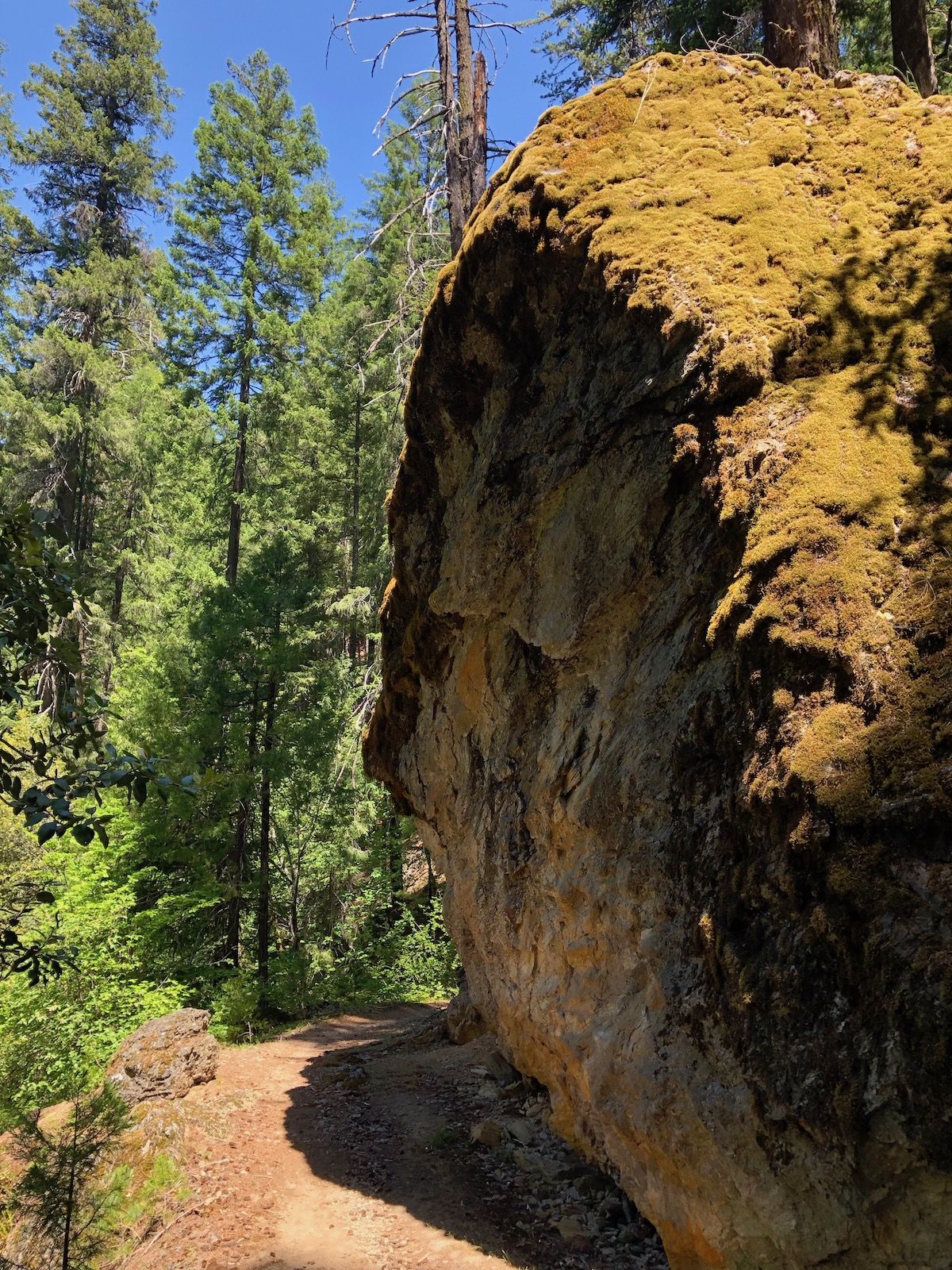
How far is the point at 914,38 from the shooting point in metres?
6.79

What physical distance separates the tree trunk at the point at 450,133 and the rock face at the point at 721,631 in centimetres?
435

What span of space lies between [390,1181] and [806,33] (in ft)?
29.7

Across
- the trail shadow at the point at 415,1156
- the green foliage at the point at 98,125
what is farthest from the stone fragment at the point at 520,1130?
the green foliage at the point at 98,125

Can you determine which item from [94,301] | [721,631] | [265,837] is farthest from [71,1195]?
[94,301]

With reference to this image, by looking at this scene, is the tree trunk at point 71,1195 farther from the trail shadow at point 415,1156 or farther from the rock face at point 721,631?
the rock face at point 721,631

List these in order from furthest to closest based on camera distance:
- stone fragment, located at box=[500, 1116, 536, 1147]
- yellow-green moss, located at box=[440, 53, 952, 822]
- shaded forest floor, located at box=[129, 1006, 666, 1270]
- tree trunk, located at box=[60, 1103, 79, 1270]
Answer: stone fragment, located at box=[500, 1116, 536, 1147]
shaded forest floor, located at box=[129, 1006, 666, 1270]
tree trunk, located at box=[60, 1103, 79, 1270]
yellow-green moss, located at box=[440, 53, 952, 822]

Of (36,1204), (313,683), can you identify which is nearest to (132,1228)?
(36,1204)

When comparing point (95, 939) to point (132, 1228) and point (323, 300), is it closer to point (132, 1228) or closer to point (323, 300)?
point (132, 1228)

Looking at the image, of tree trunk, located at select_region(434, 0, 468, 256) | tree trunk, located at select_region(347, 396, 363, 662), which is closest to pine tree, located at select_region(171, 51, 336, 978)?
tree trunk, located at select_region(347, 396, 363, 662)

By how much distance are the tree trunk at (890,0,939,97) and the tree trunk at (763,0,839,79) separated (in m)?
1.39

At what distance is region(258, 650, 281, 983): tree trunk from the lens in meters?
14.2

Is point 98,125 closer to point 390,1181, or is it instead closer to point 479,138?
point 479,138

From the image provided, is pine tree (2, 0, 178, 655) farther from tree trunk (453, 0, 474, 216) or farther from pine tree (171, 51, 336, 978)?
tree trunk (453, 0, 474, 216)

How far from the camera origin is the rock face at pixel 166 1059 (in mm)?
7625
